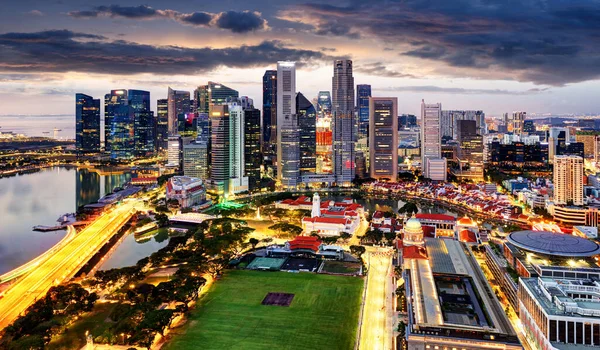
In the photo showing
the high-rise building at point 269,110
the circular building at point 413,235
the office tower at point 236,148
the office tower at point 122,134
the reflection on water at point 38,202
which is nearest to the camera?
the circular building at point 413,235

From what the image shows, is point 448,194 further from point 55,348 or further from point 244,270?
point 55,348

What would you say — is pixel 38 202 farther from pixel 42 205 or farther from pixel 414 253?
pixel 414 253

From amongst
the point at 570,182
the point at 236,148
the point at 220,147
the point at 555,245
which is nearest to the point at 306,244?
the point at 555,245

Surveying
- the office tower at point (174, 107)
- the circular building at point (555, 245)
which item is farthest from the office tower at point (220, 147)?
the office tower at point (174, 107)

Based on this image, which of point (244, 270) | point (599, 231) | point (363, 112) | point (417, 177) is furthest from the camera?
point (363, 112)

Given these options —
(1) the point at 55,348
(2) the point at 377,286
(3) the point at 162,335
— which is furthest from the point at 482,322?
(1) the point at 55,348

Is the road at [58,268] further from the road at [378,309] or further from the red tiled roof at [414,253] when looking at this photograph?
the red tiled roof at [414,253]
